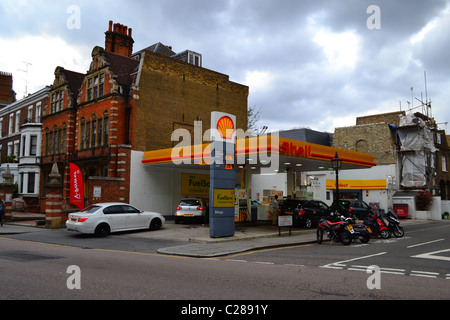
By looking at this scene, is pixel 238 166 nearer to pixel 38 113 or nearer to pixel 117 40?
pixel 117 40

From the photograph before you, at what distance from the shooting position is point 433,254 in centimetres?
1179

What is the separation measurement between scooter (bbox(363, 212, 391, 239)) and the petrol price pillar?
238 inches

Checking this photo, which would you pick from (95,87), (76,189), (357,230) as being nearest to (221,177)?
(357,230)

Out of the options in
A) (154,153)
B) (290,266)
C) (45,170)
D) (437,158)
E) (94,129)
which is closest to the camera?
(290,266)

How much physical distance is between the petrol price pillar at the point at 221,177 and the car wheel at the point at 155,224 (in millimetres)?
4541

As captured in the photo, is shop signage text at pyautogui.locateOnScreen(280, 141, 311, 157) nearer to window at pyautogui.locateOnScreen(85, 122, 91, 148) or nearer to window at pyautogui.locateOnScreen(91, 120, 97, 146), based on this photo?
window at pyautogui.locateOnScreen(91, 120, 97, 146)

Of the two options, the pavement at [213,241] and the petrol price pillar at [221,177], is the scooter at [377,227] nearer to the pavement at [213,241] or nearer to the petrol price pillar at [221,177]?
the pavement at [213,241]

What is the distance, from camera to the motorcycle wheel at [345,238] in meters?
14.4

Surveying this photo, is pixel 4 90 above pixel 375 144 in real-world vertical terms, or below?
above

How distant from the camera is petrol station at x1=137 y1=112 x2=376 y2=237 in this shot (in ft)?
52.3

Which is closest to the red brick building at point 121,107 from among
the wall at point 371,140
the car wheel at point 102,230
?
the car wheel at point 102,230
